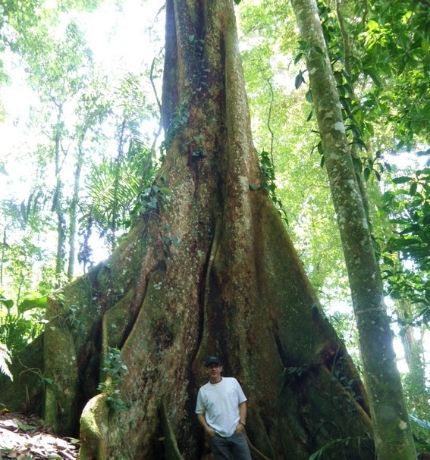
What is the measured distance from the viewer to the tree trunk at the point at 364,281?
348 centimetres

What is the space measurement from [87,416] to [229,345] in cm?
215

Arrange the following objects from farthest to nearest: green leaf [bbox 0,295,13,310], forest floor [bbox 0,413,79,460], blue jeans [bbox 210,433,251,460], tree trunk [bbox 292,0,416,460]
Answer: green leaf [bbox 0,295,13,310] < blue jeans [bbox 210,433,251,460] < forest floor [bbox 0,413,79,460] < tree trunk [bbox 292,0,416,460]

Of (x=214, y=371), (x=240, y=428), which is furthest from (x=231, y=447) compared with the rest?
(x=214, y=371)

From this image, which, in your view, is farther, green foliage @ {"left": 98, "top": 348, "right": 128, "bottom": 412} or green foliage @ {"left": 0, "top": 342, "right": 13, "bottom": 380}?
green foliage @ {"left": 0, "top": 342, "right": 13, "bottom": 380}

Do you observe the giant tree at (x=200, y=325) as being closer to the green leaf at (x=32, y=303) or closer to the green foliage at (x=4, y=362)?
the green foliage at (x=4, y=362)

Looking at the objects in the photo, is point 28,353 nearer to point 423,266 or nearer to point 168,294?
point 168,294

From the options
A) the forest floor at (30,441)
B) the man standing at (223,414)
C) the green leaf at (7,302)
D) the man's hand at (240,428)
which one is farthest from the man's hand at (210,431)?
the green leaf at (7,302)

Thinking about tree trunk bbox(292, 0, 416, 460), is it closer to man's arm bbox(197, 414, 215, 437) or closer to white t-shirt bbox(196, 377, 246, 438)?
white t-shirt bbox(196, 377, 246, 438)

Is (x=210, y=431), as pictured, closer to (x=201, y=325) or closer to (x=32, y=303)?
(x=201, y=325)

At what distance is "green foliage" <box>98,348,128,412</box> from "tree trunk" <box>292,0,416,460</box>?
6.98 feet

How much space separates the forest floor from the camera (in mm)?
3855

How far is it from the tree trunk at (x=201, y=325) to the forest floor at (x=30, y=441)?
0.21 m

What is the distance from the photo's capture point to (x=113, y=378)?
473cm

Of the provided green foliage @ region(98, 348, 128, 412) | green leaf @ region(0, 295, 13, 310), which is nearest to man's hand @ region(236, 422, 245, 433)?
green foliage @ region(98, 348, 128, 412)
